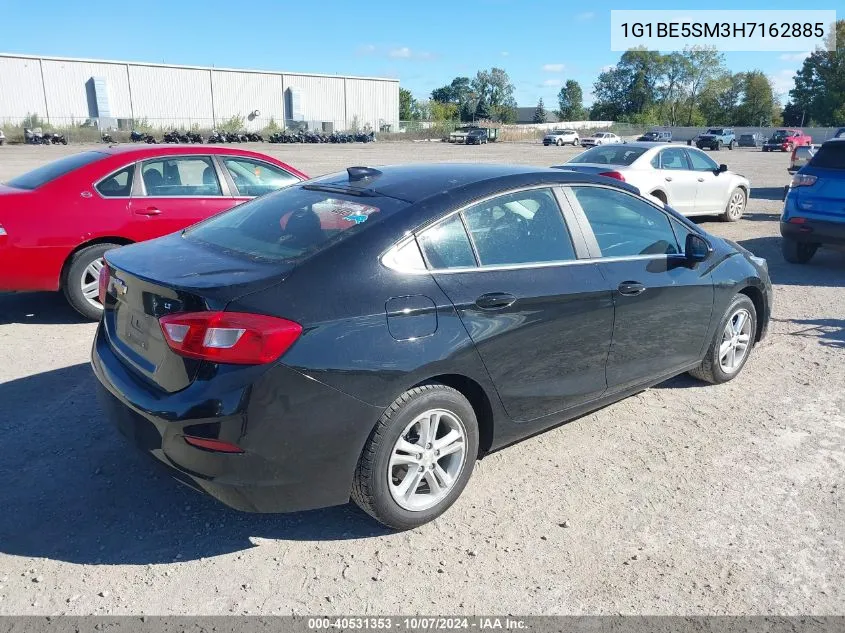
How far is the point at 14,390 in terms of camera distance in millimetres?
4695

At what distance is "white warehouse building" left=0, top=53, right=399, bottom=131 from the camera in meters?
64.4

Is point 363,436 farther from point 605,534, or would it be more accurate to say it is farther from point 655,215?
point 655,215

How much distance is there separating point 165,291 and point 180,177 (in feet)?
13.9

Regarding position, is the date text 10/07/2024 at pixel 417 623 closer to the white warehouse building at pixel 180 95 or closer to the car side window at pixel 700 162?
the car side window at pixel 700 162

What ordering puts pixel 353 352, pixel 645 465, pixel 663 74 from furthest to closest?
pixel 663 74
pixel 645 465
pixel 353 352

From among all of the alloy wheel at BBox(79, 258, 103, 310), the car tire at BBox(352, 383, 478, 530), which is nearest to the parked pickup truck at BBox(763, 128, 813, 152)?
the alloy wheel at BBox(79, 258, 103, 310)

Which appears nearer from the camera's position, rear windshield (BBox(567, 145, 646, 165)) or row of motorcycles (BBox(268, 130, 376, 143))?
rear windshield (BBox(567, 145, 646, 165))

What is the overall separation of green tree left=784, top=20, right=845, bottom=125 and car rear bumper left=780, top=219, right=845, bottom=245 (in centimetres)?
8890

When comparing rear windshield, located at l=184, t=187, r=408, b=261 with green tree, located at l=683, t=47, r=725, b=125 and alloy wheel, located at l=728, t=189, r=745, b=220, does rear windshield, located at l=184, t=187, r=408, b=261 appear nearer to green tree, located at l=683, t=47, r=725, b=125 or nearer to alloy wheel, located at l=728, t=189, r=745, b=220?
alloy wheel, located at l=728, t=189, r=745, b=220

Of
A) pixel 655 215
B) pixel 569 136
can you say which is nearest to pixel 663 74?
pixel 569 136

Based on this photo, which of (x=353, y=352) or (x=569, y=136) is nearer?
(x=353, y=352)

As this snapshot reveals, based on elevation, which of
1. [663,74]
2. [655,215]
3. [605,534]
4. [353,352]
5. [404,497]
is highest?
[663,74]

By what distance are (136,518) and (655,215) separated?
138 inches

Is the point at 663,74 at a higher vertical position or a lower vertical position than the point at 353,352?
higher
